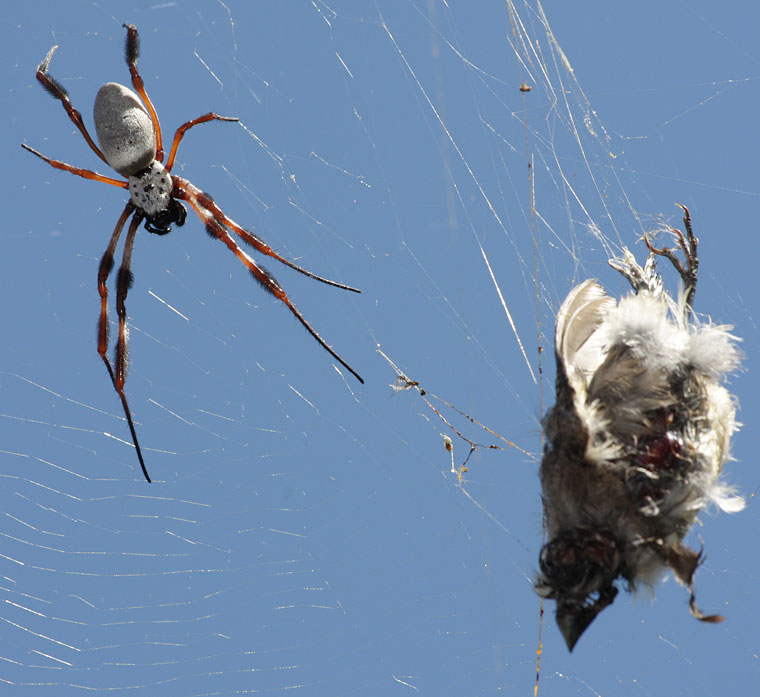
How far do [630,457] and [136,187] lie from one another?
280cm

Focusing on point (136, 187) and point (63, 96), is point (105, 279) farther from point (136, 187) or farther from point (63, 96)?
point (63, 96)

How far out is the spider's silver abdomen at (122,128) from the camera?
4570mm

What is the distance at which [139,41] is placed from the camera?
4789mm

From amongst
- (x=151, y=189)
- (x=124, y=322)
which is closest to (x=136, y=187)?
(x=151, y=189)

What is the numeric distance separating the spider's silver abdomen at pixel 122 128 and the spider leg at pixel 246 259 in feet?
1.11

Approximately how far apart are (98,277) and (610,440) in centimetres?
287

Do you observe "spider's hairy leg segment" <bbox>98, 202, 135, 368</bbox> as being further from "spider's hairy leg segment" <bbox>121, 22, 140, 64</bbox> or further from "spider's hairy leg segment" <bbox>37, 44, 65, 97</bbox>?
"spider's hairy leg segment" <bbox>121, 22, 140, 64</bbox>

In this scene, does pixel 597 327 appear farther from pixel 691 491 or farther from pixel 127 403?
pixel 127 403

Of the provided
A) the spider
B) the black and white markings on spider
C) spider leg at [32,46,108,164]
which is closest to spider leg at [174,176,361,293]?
the spider

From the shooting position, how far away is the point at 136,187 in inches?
187

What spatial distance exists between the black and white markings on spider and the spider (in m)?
1.37

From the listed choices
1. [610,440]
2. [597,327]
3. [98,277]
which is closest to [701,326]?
[597,327]

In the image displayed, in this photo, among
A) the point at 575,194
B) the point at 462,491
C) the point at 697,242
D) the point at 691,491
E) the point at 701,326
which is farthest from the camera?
the point at 575,194

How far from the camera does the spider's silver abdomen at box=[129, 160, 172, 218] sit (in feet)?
15.6
